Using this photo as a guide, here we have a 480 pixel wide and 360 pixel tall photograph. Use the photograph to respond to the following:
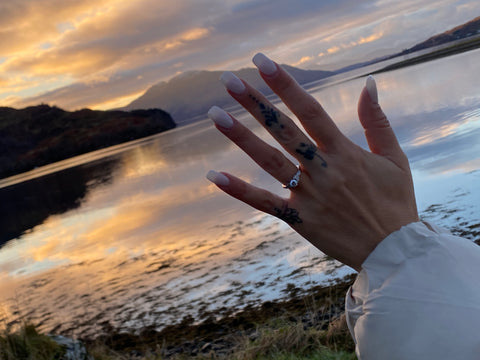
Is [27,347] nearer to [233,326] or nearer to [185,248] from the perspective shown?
[233,326]

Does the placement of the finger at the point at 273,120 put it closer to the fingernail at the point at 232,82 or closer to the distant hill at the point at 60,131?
the fingernail at the point at 232,82

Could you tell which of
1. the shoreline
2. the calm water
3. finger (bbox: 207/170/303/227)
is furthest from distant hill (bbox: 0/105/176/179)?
finger (bbox: 207/170/303/227)

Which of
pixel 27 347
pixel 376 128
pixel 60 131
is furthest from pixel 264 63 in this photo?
pixel 60 131

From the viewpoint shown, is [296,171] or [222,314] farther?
[222,314]

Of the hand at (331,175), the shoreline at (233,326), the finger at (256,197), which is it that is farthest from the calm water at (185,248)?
the hand at (331,175)

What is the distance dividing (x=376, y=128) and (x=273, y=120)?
→ 1.05ft

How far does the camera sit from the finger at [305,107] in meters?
1.30

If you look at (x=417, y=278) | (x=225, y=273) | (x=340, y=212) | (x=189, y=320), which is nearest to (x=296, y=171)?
(x=340, y=212)

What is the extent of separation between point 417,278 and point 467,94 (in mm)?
17504

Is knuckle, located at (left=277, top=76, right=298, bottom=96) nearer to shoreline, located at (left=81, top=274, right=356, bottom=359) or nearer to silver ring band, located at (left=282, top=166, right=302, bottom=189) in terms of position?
silver ring band, located at (left=282, top=166, right=302, bottom=189)

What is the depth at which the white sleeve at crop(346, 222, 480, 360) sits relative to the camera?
0.92 metres

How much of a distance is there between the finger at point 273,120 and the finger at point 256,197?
0.16 meters

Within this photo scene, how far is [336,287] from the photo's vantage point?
5.39 m

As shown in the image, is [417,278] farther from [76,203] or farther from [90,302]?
[76,203]
